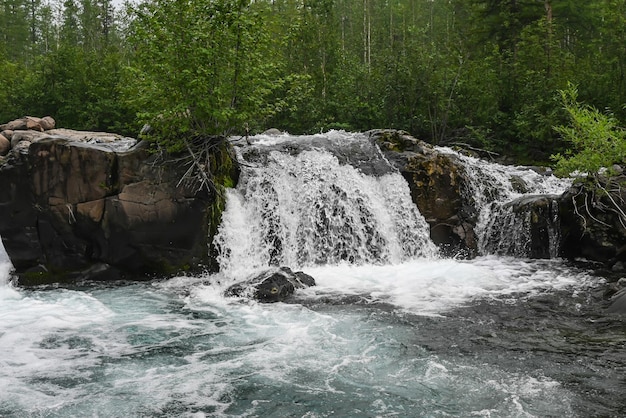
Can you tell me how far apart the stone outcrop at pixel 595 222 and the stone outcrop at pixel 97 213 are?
8.60m

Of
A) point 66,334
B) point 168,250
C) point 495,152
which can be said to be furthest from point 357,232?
point 495,152

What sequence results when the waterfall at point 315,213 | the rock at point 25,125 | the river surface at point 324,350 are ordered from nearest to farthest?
the river surface at point 324,350 → the waterfall at point 315,213 → the rock at point 25,125

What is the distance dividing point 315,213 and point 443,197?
143 inches

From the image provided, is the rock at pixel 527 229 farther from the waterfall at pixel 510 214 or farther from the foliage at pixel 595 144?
the foliage at pixel 595 144

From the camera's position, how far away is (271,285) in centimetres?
1067

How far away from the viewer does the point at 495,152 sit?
23547mm

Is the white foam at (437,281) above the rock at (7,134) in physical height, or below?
below

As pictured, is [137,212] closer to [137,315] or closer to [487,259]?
[137,315]

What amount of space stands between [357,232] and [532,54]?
49.9 feet

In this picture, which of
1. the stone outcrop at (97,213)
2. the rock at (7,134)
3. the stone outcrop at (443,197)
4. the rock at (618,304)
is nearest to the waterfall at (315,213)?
the stone outcrop at (443,197)

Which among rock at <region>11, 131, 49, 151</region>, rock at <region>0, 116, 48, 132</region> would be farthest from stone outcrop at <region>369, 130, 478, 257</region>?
rock at <region>0, 116, 48, 132</region>

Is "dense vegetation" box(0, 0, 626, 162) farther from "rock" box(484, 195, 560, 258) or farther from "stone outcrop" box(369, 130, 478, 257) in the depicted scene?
"stone outcrop" box(369, 130, 478, 257)

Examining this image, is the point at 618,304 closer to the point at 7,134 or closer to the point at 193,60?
the point at 193,60

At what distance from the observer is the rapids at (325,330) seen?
6.34 metres
